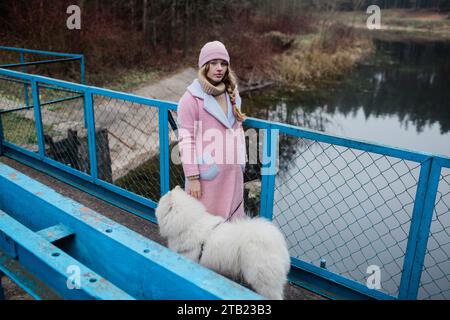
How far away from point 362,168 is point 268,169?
4373 millimetres

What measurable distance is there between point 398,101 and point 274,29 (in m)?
11.9

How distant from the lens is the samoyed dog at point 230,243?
1.94 m

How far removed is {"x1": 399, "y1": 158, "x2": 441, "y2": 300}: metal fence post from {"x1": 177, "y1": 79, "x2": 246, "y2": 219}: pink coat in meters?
1.10

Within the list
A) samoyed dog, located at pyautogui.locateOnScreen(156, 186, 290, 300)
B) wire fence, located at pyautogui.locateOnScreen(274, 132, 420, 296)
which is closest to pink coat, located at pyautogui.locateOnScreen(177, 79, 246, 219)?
samoyed dog, located at pyautogui.locateOnScreen(156, 186, 290, 300)

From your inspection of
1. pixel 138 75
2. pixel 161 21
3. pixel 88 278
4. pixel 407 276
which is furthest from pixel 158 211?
pixel 161 21

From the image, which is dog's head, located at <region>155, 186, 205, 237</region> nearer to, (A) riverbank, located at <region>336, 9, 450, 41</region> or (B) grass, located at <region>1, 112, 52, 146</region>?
(B) grass, located at <region>1, 112, 52, 146</region>

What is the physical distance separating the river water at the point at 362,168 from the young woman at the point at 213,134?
132 centimetres

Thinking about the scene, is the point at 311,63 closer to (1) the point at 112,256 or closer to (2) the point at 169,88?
(2) the point at 169,88

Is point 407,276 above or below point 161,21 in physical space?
below

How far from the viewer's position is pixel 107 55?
1546 centimetres

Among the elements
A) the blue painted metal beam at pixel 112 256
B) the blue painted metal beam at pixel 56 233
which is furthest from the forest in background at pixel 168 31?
the blue painted metal beam at pixel 56 233
